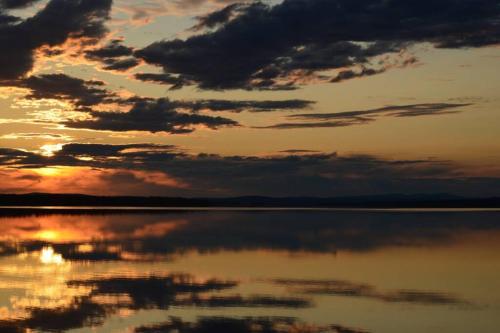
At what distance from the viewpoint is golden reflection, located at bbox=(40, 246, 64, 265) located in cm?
3425

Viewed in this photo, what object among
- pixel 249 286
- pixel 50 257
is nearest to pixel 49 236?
pixel 50 257

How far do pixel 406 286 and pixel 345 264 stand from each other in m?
6.79

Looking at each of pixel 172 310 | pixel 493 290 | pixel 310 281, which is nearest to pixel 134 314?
pixel 172 310

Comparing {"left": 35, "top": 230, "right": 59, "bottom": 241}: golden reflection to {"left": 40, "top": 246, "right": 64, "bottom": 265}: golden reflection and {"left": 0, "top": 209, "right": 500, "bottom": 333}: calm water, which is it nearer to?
{"left": 0, "top": 209, "right": 500, "bottom": 333}: calm water

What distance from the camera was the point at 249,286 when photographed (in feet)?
88.1

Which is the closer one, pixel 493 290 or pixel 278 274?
pixel 493 290

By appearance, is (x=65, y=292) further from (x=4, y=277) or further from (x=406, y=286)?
(x=406, y=286)

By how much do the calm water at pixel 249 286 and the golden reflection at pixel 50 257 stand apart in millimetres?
49

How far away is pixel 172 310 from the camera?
22.1 m

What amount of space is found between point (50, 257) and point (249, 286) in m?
13.5

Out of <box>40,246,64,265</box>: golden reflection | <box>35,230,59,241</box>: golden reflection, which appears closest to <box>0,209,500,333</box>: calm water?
<box>40,246,64,265</box>: golden reflection

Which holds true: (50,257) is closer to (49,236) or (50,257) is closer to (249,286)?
(249,286)

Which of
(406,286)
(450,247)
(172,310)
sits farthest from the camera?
(450,247)

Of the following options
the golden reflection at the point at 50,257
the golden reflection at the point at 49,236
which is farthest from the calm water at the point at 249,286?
the golden reflection at the point at 49,236
